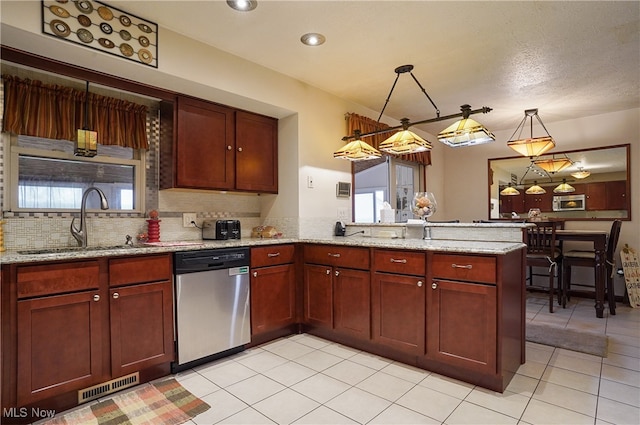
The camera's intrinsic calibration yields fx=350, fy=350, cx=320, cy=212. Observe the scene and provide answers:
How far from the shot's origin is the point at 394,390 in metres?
2.20

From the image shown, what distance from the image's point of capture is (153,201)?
9.73 feet

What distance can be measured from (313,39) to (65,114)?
6.09ft

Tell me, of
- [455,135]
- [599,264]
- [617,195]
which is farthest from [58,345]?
[617,195]

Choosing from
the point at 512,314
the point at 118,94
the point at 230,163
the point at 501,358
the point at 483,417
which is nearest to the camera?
the point at 483,417

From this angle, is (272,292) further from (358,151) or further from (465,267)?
(465,267)

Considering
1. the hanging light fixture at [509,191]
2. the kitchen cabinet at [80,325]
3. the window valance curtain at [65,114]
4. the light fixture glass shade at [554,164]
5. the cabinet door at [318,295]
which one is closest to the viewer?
the kitchen cabinet at [80,325]

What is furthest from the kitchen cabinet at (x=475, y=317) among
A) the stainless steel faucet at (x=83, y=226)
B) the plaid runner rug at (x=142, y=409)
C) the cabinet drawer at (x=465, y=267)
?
the stainless steel faucet at (x=83, y=226)

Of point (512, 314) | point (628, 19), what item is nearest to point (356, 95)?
point (628, 19)

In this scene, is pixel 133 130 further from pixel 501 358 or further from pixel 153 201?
pixel 501 358

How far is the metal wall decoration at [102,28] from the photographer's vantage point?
203cm

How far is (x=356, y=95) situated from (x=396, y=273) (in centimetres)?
214

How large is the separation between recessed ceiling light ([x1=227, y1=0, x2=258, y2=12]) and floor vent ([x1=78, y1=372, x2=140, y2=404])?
95.5 inches

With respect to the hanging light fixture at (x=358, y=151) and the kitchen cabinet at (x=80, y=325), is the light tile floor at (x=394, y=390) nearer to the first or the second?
the kitchen cabinet at (x=80, y=325)

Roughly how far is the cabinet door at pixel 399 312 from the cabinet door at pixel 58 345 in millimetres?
1847
